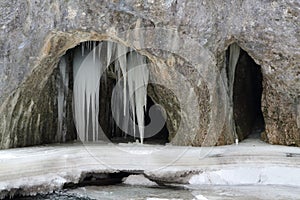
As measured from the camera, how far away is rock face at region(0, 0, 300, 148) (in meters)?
6.01

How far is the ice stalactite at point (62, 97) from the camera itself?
7.39 meters

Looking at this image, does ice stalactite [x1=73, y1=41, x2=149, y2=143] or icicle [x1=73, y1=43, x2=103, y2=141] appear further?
icicle [x1=73, y1=43, x2=103, y2=141]

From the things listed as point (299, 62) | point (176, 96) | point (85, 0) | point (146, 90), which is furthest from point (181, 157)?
point (85, 0)

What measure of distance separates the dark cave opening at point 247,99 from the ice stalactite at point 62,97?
3.10 meters

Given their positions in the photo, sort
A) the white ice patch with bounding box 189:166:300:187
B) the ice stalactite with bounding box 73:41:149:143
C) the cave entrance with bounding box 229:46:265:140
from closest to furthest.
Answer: the white ice patch with bounding box 189:166:300:187 → the ice stalactite with bounding box 73:41:149:143 → the cave entrance with bounding box 229:46:265:140

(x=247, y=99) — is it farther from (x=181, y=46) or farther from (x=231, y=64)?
(x=181, y=46)

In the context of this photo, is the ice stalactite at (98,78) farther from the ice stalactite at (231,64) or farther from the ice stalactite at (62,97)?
the ice stalactite at (231,64)

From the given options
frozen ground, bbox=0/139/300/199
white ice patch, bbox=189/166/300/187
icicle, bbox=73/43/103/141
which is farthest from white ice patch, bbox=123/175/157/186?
icicle, bbox=73/43/103/141

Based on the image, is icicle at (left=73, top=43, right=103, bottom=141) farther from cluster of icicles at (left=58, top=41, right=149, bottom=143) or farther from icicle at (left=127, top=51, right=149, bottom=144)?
icicle at (left=127, top=51, right=149, bottom=144)

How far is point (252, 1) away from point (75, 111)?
357 centimetres

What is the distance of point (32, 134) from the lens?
22.8 ft

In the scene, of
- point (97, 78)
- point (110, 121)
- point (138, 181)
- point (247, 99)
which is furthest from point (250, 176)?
point (110, 121)

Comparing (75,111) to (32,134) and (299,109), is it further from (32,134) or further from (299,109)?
(299,109)

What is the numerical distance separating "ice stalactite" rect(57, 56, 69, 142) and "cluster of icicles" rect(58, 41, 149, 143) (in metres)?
0.02
